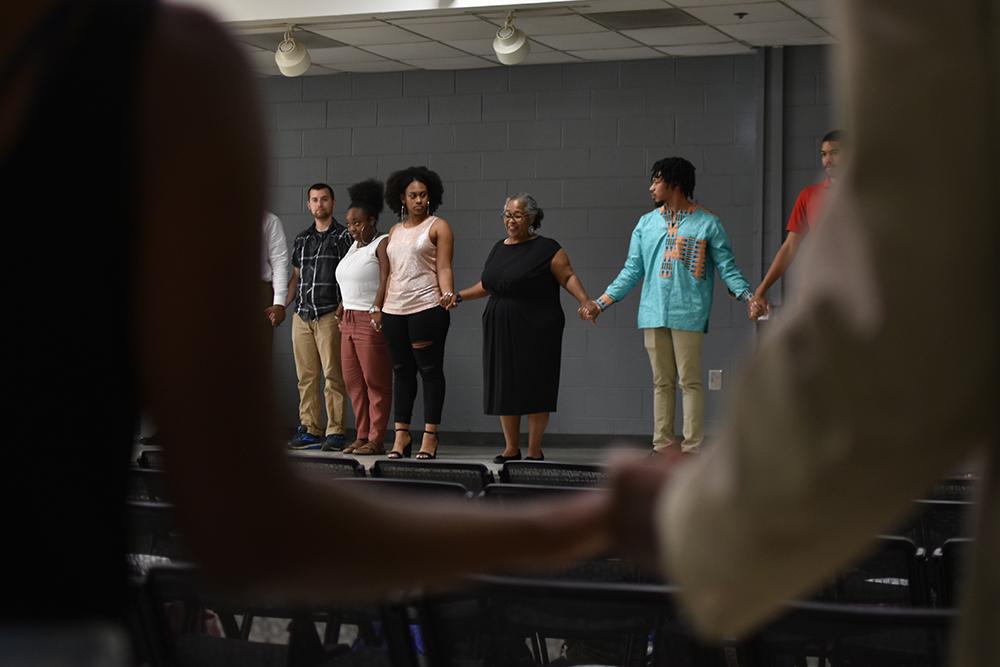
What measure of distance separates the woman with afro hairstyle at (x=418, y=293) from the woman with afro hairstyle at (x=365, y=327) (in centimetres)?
20

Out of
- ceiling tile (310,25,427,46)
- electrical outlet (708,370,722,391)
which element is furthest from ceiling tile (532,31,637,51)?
electrical outlet (708,370,722,391)

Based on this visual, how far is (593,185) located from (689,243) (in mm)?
2376

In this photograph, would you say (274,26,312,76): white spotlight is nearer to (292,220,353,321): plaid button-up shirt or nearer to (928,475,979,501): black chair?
(292,220,353,321): plaid button-up shirt

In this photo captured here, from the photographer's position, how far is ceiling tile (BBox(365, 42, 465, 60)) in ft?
31.9

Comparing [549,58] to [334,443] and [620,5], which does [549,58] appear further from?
[334,443]

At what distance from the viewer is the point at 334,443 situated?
9609 mm

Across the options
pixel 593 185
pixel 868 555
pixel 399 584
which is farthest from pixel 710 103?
pixel 399 584

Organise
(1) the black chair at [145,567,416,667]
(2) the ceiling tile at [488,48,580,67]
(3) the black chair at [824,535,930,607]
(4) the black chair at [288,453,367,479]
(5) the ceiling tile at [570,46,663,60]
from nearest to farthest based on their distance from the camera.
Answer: (1) the black chair at [145,567,416,667]
(3) the black chair at [824,535,930,607]
(4) the black chair at [288,453,367,479]
(5) the ceiling tile at [570,46,663,60]
(2) the ceiling tile at [488,48,580,67]

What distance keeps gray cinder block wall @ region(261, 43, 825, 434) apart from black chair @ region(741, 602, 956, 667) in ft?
25.6

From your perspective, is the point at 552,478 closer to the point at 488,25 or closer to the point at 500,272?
the point at 500,272

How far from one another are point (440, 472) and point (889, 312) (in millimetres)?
3535

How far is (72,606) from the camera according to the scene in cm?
78

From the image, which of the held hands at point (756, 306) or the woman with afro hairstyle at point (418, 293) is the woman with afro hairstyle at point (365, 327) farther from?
the held hands at point (756, 306)

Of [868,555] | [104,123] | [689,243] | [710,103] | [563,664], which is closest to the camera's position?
[104,123]
